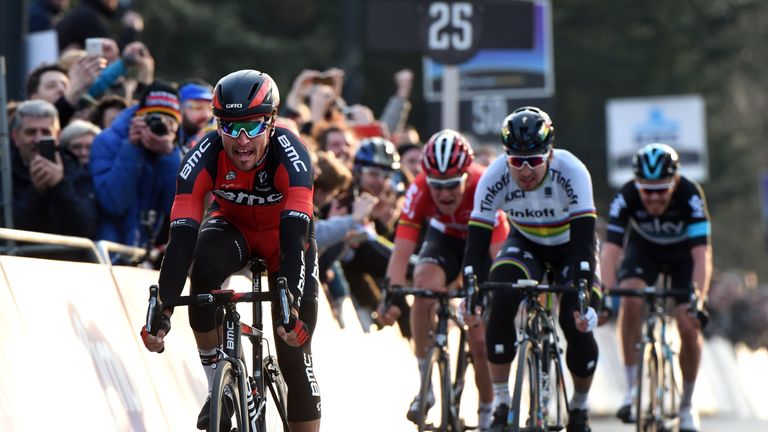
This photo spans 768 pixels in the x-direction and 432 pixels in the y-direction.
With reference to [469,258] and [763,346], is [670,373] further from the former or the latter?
[763,346]

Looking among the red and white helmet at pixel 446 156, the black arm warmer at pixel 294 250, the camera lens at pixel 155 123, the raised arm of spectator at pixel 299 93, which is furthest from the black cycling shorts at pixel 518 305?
the raised arm of spectator at pixel 299 93

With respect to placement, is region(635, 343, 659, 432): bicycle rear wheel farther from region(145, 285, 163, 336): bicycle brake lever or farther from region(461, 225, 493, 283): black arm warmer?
region(145, 285, 163, 336): bicycle brake lever

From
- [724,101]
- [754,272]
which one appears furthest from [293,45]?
[754,272]

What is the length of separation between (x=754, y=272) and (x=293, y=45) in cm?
4745

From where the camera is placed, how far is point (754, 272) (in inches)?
2808

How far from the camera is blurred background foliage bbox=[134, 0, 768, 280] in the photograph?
27.0 metres

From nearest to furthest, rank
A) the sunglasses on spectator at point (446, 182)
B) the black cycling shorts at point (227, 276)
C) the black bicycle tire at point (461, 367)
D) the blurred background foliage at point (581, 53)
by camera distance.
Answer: the black cycling shorts at point (227, 276), the sunglasses on spectator at point (446, 182), the black bicycle tire at point (461, 367), the blurred background foliage at point (581, 53)

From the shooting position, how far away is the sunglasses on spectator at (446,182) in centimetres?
1031

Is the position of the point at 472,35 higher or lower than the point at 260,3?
lower

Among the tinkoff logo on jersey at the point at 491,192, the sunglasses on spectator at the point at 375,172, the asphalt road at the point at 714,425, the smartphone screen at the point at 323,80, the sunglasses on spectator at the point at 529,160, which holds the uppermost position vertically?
the smartphone screen at the point at 323,80

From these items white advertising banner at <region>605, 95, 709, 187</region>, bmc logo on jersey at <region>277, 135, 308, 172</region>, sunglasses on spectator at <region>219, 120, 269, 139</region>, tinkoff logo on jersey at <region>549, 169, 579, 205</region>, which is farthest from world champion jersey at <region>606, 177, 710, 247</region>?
white advertising banner at <region>605, 95, 709, 187</region>

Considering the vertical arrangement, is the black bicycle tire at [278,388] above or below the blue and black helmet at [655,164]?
below

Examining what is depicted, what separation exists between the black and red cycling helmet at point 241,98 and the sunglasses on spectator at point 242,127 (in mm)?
37

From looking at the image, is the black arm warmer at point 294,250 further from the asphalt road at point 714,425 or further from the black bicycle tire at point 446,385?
the asphalt road at point 714,425
